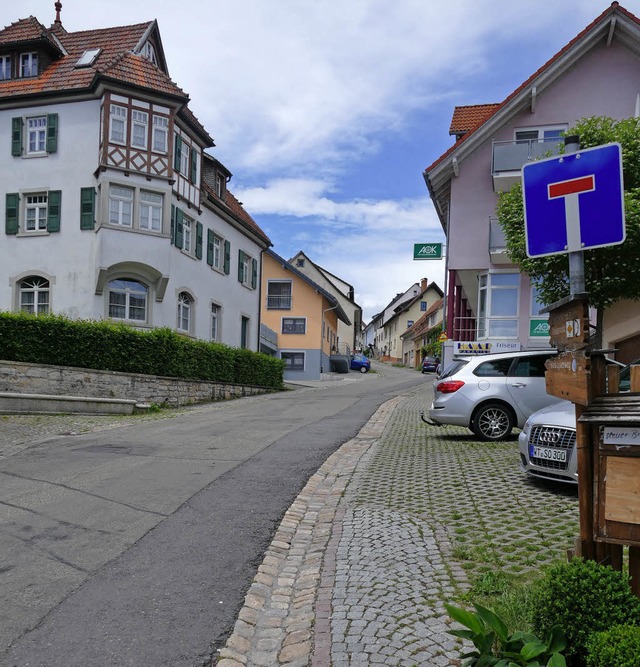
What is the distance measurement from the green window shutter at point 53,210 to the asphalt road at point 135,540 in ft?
45.4

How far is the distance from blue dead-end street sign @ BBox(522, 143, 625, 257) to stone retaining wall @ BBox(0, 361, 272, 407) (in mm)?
15469

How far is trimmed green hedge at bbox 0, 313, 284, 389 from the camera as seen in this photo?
55.5 feet

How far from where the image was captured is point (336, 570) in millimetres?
4906

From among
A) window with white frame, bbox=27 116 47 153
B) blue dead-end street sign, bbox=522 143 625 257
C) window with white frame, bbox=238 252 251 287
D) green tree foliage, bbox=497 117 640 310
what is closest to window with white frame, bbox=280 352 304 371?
window with white frame, bbox=238 252 251 287

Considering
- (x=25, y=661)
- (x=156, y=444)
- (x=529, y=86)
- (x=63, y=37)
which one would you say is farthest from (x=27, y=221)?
(x=25, y=661)

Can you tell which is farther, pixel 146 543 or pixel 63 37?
pixel 63 37

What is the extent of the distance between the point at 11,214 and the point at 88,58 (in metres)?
7.07

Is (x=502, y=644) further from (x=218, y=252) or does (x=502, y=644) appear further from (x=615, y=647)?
(x=218, y=252)

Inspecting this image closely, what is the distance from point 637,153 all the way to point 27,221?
2039 cm

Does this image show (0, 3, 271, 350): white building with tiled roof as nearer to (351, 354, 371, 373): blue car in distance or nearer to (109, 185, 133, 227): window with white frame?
(109, 185, 133, 227): window with white frame

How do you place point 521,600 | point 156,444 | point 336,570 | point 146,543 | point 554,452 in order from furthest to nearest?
point 156,444 < point 554,452 < point 146,543 < point 336,570 < point 521,600

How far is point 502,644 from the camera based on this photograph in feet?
10.1

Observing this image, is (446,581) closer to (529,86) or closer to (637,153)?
(637,153)

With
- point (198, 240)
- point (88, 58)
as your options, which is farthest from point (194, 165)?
point (88, 58)
